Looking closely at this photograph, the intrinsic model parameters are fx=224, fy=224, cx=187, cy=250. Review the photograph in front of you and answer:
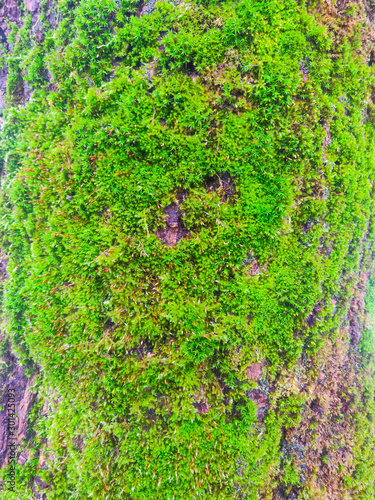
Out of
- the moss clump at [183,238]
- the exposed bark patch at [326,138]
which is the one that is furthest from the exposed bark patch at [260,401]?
the exposed bark patch at [326,138]

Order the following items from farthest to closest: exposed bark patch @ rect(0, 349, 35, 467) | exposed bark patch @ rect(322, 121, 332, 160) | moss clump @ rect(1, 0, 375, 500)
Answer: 1. exposed bark patch @ rect(0, 349, 35, 467)
2. exposed bark patch @ rect(322, 121, 332, 160)
3. moss clump @ rect(1, 0, 375, 500)

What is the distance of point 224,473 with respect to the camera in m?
2.97

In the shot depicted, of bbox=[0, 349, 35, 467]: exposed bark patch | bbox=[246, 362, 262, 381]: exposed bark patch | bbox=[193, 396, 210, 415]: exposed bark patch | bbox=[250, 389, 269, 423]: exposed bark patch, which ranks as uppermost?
bbox=[246, 362, 262, 381]: exposed bark patch

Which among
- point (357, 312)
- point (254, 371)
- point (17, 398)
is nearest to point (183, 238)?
point (254, 371)

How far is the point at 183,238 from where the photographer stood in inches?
120

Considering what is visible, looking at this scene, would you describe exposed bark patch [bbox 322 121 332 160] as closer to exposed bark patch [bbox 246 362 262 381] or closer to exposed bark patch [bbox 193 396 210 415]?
exposed bark patch [bbox 246 362 262 381]

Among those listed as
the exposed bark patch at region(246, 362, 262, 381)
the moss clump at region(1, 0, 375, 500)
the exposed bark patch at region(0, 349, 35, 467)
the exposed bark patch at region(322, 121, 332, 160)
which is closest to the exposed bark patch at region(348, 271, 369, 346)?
the moss clump at region(1, 0, 375, 500)

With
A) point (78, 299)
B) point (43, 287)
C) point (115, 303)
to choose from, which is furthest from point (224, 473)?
point (43, 287)

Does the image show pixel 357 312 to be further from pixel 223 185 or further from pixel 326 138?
pixel 223 185

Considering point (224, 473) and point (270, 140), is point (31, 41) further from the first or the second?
point (224, 473)

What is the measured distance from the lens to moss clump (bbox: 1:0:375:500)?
2.92 m

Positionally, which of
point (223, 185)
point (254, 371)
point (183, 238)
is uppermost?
point (223, 185)

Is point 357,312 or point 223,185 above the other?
point 223,185

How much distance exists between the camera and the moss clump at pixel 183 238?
9.59 feet
